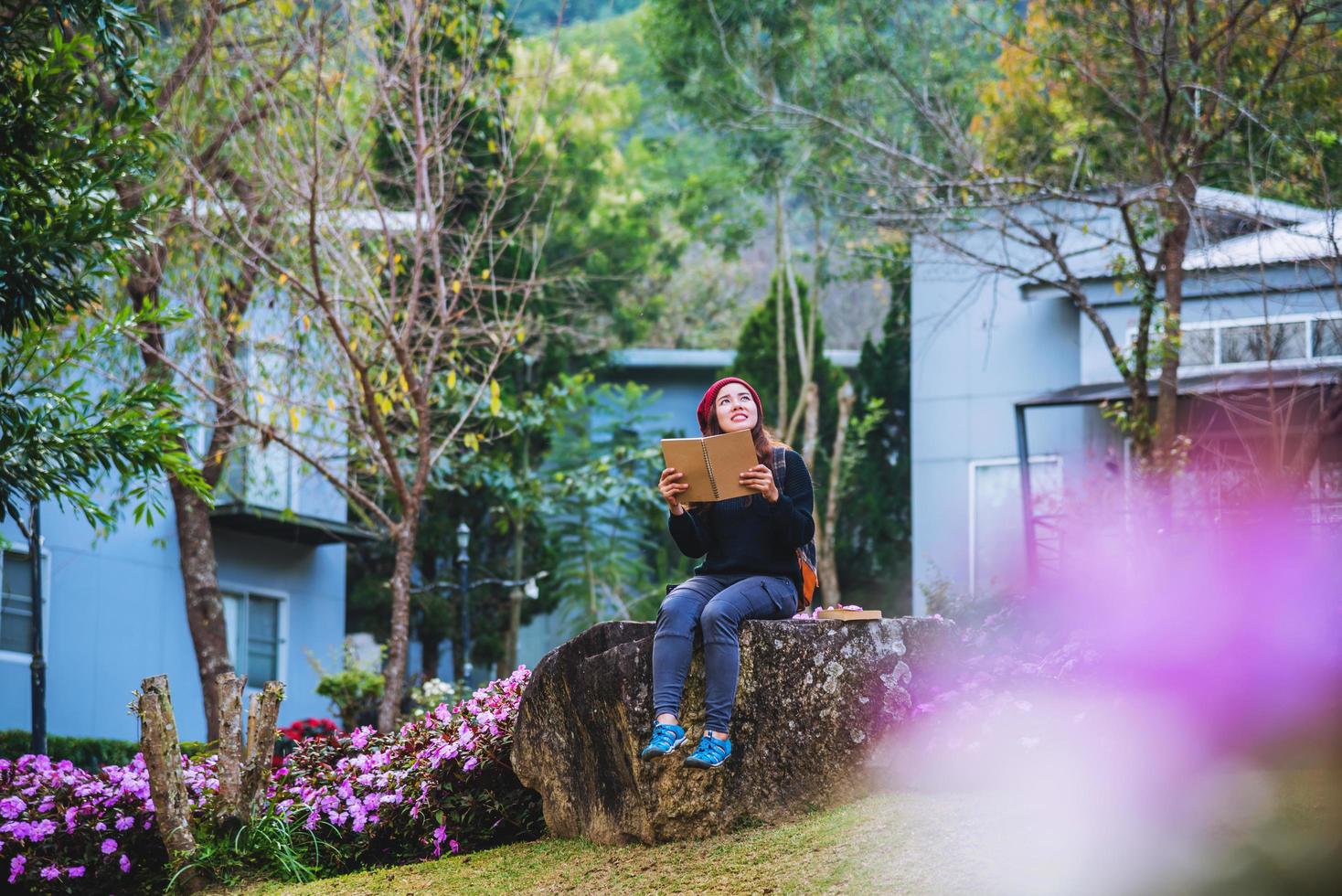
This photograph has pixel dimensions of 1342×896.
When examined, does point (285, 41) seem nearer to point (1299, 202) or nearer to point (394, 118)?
point (394, 118)

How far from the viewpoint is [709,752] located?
5820 millimetres

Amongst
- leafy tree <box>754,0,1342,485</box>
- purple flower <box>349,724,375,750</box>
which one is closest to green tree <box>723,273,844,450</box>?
leafy tree <box>754,0,1342,485</box>

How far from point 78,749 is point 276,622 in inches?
179

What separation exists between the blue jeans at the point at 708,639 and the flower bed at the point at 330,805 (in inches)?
66.8

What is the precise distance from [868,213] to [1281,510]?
5171mm

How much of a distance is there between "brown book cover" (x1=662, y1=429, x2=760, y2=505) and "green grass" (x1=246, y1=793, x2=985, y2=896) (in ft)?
4.89

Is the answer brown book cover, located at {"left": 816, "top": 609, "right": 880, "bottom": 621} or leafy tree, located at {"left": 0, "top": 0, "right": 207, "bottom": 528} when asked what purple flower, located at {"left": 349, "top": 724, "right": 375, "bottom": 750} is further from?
brown book cover, located at {"left": 816, "top": 609, "right": 880, "bottom": 621}

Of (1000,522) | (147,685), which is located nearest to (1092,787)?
(147,685)

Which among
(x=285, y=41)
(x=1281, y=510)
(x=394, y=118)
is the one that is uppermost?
(x=285, y=41)

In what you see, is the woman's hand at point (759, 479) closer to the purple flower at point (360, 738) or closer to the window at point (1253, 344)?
the purple flower at point (360, 738)

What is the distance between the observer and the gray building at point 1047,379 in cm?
1407

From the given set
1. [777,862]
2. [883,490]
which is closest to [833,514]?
[883,490]

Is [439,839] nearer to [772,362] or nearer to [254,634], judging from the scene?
[254,634]

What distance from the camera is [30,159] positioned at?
26.9ft
